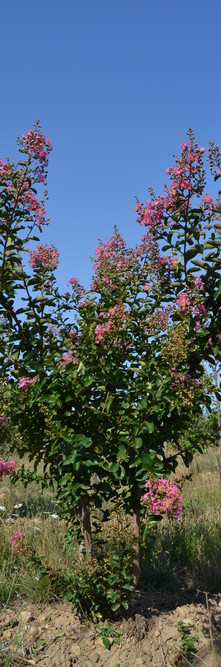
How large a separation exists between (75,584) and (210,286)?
2102mm

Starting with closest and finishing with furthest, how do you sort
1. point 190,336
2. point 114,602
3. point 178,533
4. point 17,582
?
point 114,602
point 190,336
point 17,582
point 178,533

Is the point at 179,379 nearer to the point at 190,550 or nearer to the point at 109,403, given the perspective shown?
the point at 109,403

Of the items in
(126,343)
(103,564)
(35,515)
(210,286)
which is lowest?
(103,564)

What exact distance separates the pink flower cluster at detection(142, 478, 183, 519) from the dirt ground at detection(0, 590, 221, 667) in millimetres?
756

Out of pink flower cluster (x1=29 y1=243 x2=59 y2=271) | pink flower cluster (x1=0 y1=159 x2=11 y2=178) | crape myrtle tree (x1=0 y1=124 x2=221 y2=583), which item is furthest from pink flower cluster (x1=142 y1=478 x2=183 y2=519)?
pink flower cluster (x1=0 y1=159 x2=11 y2=178)

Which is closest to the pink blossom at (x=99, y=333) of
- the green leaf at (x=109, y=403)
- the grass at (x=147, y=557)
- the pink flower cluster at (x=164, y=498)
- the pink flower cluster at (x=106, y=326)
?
the pink flower cluster at (x=106, y=326)

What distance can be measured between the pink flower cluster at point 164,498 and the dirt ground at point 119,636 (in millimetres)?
756

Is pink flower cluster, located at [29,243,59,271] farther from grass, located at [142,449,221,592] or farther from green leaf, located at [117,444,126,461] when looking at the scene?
grass, located at [142,449,221,592]

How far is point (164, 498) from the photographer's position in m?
3.37

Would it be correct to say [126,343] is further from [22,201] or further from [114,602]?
[114,602]

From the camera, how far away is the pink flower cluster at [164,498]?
11.0 feet

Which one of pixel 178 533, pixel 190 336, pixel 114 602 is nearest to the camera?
pixel 114 602

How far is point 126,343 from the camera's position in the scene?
12.4 ft

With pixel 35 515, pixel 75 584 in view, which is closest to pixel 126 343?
pixel 75 584
